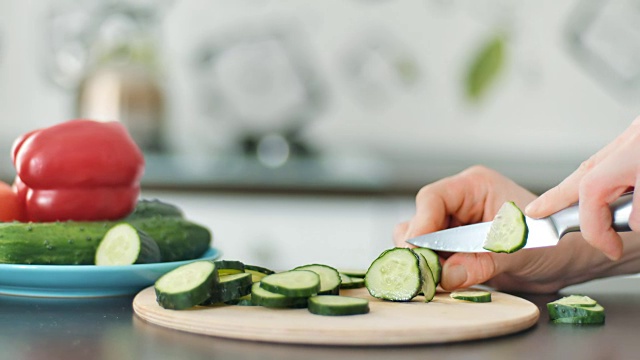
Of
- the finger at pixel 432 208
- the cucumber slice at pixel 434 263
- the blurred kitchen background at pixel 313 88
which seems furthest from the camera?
the blurred kitchen background at pixel 313 88

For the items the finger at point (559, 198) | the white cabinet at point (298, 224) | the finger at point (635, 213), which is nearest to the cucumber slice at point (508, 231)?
the finger at point (559, 198)

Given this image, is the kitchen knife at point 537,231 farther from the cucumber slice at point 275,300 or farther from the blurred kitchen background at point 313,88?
the blurred kitchen background at point 313,88

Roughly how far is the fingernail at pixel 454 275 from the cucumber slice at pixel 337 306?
24 centimetres

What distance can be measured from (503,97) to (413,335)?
2.45m

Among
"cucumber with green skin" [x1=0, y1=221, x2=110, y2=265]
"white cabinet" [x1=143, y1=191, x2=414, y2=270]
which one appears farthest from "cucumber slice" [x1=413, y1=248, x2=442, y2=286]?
"white cabinet" [x1=143, y1=191, x2=414, y2=270]

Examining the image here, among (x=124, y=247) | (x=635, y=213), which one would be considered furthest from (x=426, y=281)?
(x=124, y=247)

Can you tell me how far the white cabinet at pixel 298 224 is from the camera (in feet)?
9.05

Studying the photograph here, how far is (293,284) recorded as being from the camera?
95 centimetres

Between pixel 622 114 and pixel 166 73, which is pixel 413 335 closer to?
pixel 622 114

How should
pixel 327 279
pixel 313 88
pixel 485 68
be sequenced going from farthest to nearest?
pixel 313 88, pixel 485 68, pixel 327 279

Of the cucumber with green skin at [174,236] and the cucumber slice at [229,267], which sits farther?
the cucumber with green skin at [174,236]

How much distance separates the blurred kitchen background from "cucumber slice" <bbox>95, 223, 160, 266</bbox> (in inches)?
65.4

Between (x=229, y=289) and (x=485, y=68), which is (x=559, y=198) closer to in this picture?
(x=229, y=289)

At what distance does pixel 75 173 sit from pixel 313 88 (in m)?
2.04
